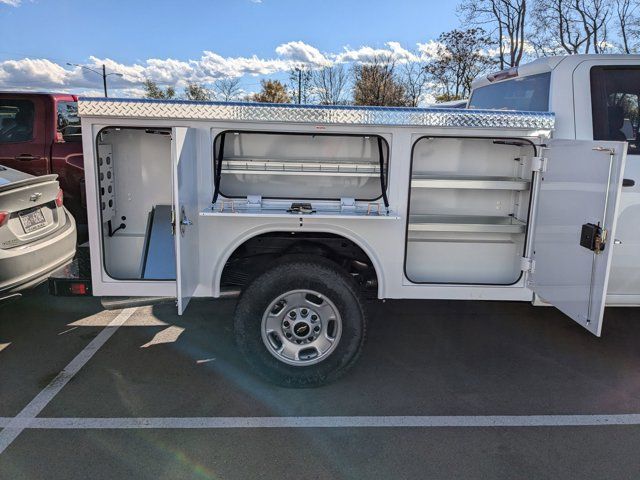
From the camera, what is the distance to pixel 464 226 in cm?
391

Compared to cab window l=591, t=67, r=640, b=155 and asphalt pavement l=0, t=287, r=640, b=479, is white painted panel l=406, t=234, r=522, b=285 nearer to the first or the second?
asphalt pavement l=0, t=287, r=640, b=479

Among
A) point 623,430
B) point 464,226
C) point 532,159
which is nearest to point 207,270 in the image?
point 464,226

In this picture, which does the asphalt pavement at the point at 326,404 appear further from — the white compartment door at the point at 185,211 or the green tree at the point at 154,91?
the green tree at the point at 154,91

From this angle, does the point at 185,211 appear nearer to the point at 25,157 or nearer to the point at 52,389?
the point at 52,389

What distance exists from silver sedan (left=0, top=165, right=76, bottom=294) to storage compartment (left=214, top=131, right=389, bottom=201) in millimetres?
1584

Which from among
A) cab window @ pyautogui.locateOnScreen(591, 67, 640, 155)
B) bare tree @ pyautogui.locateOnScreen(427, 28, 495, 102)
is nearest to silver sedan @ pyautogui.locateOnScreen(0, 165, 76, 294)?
cab window @ pyautogui.locateOnScreen(591, 67, 640, 155)

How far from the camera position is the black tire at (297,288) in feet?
11.4

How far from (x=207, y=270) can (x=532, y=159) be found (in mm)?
2461

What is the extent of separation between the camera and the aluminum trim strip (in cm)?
330

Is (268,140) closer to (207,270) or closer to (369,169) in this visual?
(369,169)

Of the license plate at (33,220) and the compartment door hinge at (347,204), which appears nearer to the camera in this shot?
the compartment door hinge at (347,204)

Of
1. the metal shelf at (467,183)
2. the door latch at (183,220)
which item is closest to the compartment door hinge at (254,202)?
the door latch at (183,220)

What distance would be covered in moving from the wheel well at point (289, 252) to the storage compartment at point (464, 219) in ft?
1.20

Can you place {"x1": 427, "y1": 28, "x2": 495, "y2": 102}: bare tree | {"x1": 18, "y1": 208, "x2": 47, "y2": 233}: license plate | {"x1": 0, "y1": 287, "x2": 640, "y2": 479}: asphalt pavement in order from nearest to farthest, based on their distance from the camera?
{"x1": 0, "y1": 287, "x2": 640, "y2": 479}: asphalt pavement → {"x1": 18, "y1": 208, "x2": 47, "y2": 233}: license plate → {"x1": 427, "y1": 28, "x2": 495, "y2": 102}: bare tree
